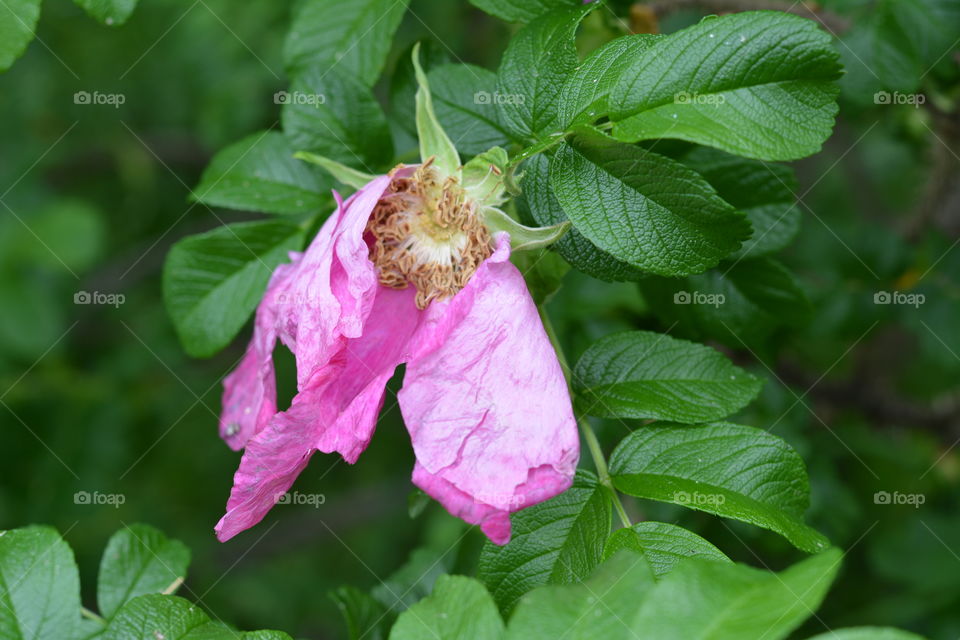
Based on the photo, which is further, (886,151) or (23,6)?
(886,151)

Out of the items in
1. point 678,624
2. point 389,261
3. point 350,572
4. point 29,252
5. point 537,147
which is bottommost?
point 350,572

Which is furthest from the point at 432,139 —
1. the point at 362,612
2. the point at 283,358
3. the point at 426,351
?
the point at 283,358

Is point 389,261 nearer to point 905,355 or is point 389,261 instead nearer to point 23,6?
point 23,6

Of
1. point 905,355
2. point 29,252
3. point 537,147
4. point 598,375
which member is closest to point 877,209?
point 905,355

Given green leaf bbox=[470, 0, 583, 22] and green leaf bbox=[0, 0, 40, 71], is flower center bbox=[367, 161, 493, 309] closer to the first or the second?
green leaf bbox=[470, 0, 583, 22]

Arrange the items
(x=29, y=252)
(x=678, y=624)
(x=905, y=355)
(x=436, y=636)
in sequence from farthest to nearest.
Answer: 1. (x=905, y=355)
2. (x=29, y=252)
3. (x=436, y=636)
4. (x=678, y=624)

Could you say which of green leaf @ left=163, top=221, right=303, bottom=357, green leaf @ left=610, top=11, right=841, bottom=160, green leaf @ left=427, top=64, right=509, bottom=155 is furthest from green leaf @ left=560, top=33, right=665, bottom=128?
green leaf @ left=163, top=221, right=303, bottom=357

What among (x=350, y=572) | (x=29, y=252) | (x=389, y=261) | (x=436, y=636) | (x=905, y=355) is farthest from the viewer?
(x=350, y=572)

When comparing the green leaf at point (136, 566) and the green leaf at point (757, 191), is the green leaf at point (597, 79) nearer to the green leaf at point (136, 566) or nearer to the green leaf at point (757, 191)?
the green leaf at point (757, 191)
